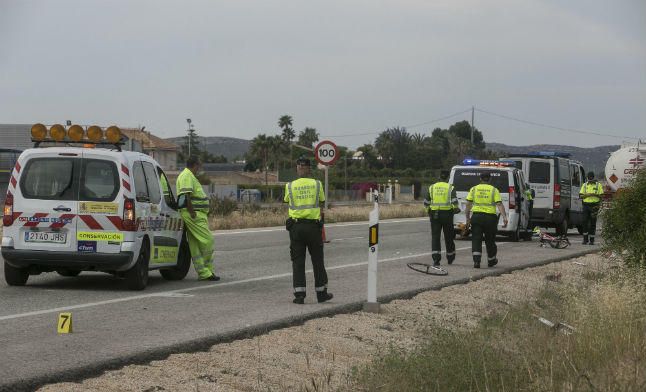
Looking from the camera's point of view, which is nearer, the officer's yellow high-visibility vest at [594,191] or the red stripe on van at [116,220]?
the red stripe on van at [116,220]

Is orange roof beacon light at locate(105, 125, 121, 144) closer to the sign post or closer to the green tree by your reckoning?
the sign post

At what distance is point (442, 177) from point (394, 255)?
2.66 meters

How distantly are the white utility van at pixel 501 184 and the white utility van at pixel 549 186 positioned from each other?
2940mm

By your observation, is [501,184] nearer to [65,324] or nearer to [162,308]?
[162,308]

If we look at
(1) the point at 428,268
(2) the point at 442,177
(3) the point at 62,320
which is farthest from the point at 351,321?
(2) the point at 442,177

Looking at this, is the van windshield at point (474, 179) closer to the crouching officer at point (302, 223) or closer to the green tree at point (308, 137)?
the crouching officer at point (302, 223)

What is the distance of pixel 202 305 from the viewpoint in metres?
12.2

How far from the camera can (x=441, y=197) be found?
18891mm

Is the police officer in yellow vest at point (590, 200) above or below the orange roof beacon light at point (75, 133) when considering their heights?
below

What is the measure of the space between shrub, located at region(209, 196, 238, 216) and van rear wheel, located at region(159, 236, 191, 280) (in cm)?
2318

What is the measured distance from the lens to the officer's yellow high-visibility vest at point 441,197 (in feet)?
61.9

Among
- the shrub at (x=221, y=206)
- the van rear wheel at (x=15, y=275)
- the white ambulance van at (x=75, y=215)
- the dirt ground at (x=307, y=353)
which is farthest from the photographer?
the shrub at (x=221, y=206)

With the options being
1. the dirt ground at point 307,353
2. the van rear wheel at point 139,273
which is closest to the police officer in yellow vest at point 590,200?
the dirt ground at point 307,353

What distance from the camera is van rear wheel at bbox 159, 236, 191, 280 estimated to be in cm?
1524
